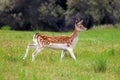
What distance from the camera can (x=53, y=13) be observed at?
41.8m

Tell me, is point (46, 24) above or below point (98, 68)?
below

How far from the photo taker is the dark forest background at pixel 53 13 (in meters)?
39.4

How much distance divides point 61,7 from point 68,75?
32980 mm

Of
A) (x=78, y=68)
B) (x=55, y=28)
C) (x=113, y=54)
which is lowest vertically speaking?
(x=55, y=28)

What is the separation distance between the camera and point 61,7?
43.2 m

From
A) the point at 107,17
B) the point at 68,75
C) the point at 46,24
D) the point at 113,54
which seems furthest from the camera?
the point at 46,24

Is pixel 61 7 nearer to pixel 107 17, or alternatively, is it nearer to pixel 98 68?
pixel 107 17

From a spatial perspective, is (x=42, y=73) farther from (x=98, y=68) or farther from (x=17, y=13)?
(x=17, y=13)

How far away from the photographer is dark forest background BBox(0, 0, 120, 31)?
129 feet

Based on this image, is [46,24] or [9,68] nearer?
[9,68]

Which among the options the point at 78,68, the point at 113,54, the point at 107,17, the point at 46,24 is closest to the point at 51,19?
the point at 46,24

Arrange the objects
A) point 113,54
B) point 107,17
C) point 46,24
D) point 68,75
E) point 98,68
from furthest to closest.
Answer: point 46,24 → point 107,17 → point 113,54 → point 98,68 → point 68,75

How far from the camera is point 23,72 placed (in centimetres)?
1060

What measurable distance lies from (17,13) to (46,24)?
297 centimetres
